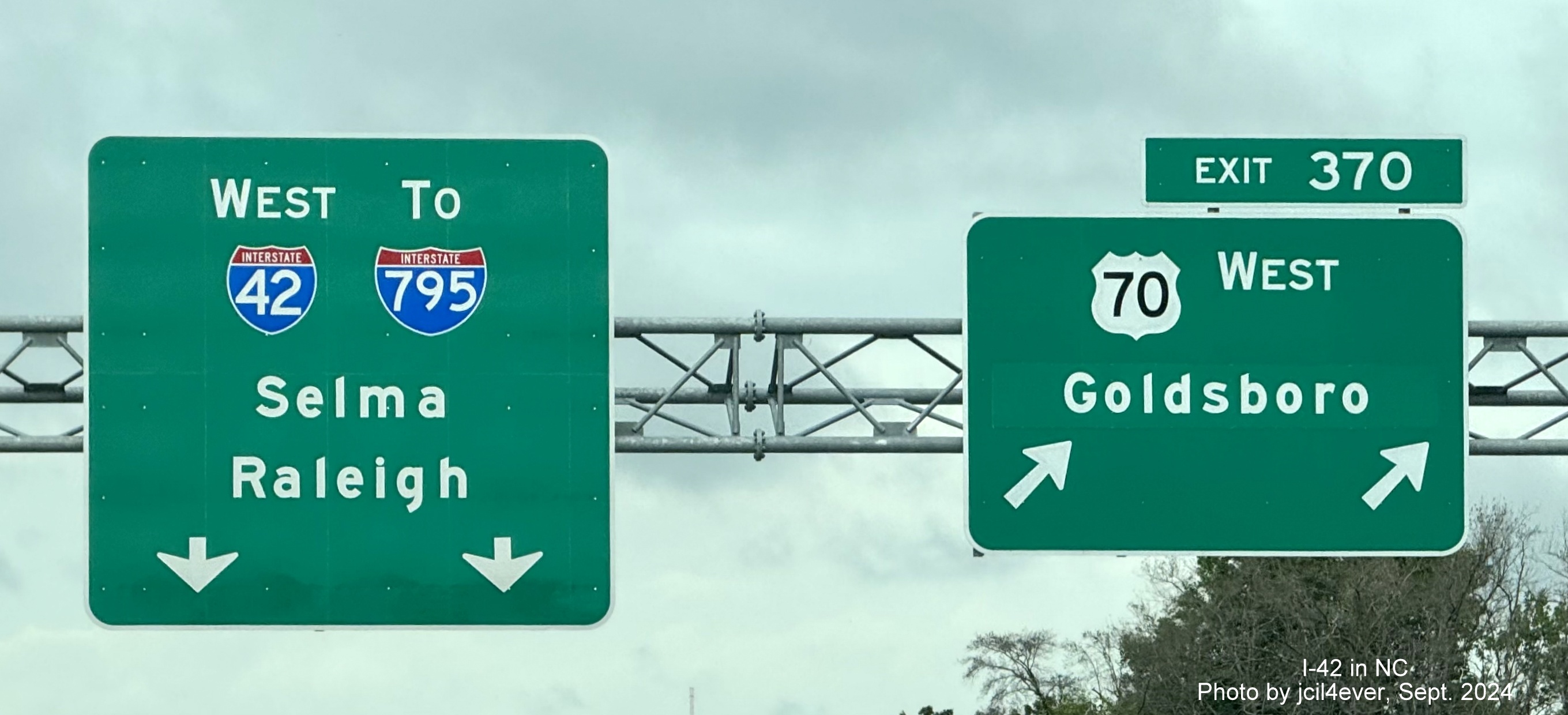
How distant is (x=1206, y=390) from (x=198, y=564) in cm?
624

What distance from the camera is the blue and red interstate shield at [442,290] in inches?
571

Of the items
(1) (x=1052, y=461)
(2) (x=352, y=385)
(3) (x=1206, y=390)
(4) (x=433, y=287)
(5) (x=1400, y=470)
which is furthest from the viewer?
(5) (x=1400, y=470)

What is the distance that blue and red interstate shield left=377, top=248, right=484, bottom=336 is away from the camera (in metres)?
14.5

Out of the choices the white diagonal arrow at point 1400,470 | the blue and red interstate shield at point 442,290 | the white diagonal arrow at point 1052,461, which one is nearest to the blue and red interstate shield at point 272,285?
the blue and red interstate shield at point 442,290

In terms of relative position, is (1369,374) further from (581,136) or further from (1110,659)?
(1110,659)

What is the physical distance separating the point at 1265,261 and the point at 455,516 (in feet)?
17.4

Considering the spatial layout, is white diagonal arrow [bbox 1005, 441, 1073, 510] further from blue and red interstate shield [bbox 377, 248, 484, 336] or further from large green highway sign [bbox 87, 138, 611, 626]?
blue and red interstate shield [bbox 377, 248, 484, 336]

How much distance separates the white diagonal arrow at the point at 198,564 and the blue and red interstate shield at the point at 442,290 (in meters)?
1.73

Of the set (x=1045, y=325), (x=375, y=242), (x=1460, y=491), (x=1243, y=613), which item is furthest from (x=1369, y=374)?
(x=1243, y=613)

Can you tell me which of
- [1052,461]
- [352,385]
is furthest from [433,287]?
[1052,461]

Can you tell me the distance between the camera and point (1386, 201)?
51.2 ft

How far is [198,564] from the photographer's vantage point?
1452cm

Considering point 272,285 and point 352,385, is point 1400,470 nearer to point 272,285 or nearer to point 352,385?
point 352,385

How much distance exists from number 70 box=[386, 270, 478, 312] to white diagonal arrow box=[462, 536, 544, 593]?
4.60 feet
